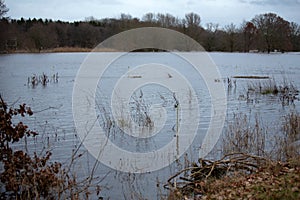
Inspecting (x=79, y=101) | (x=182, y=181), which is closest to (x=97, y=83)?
(x=79, y=101)

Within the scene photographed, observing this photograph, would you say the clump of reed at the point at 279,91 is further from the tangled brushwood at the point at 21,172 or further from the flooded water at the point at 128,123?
the tangled brushwood at the point at 21,172

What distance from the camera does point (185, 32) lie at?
264 ft

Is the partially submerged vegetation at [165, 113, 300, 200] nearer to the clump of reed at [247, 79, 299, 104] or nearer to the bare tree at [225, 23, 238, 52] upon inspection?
the clump of reed at [247, 79, 299, 104]

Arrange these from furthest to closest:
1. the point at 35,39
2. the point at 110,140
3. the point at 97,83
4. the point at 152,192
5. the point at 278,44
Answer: the point at 278,44 → the point at 35,39 → the point at 97,83 → the point at 110,140 → the point at 152,192

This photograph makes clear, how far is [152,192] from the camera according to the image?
881cm

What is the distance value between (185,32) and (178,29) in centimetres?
174

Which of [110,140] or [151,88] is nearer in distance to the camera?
[110,140]

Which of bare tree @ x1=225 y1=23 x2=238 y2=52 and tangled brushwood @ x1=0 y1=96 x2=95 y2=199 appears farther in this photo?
bare tree @ x1=225 y1=23 x2=238 y2=52

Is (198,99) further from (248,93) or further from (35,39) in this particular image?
(35,39)

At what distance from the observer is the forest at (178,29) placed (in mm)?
83562

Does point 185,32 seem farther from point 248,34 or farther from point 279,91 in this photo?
point 279,91

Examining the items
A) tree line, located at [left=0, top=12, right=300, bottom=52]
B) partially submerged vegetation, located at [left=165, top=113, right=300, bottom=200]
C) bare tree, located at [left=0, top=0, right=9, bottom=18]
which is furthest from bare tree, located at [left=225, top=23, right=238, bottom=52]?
partially submerged vegetation, located at [left=165, top=113, right=300, bottom=200]

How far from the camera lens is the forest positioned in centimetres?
8356

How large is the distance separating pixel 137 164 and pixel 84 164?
4.41ft
